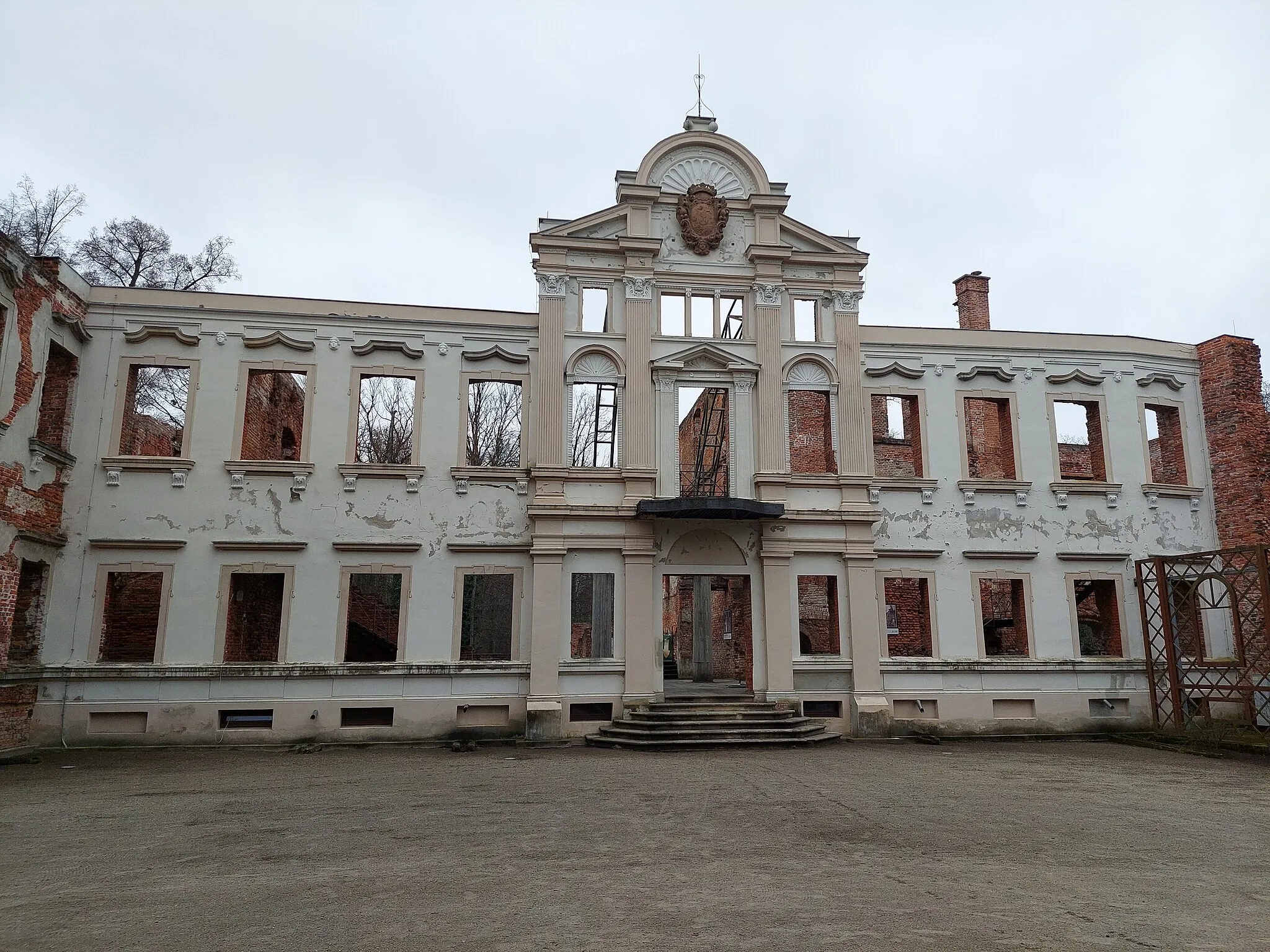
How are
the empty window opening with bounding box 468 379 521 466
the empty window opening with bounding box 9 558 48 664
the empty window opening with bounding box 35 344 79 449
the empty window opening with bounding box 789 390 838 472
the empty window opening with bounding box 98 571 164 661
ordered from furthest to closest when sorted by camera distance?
the empty window opening with bounding box 468 379 521 466
the empty window opening with bounding box 789 390 838 472
the empty window opening with bounding box 98 571 164 661
the empty window opening with bounding box 35 344 79 449
the empty window opening with bounding box 9 558 48 664

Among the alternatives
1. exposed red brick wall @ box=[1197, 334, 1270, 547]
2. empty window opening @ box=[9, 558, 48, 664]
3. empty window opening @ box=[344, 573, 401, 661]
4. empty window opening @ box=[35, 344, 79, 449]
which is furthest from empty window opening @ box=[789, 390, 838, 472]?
empty window opening @ box=[9, 558, 48, 664]

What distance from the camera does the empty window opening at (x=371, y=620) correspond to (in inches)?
739

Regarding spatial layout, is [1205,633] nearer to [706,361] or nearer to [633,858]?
[706,361]

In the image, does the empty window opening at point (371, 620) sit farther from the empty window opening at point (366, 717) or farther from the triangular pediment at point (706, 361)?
the triangular pediment at point (706, 361)

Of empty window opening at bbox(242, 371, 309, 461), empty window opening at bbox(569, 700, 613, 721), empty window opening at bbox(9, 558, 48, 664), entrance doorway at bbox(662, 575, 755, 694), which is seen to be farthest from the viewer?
entrance doorway at bbox(662, 575, 755, 694)

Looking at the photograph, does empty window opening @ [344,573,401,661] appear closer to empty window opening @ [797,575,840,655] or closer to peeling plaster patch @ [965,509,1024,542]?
empty window opening @ [797,575,840,655]

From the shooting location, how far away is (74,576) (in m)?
15.7

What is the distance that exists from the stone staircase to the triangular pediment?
670 cm

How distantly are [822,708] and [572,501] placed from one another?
6470 millimetres

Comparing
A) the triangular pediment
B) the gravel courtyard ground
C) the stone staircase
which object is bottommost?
the gravel courtyard ground

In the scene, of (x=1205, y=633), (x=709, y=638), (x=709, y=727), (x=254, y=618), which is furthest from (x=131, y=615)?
(x=1205, y=633)

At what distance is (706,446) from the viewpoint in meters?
24.3

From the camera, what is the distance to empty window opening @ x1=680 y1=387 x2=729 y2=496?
62.8 feet

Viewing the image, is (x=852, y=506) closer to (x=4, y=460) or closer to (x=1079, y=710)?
(x=1079, y=710)
